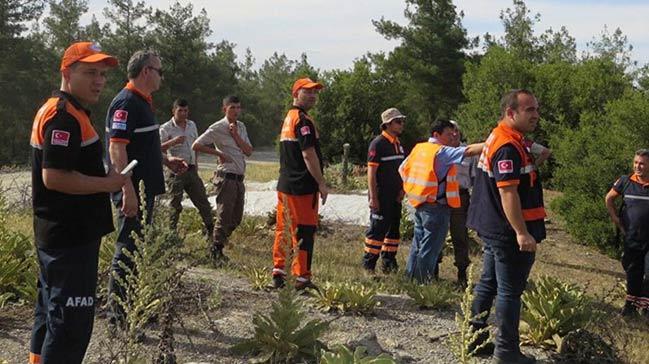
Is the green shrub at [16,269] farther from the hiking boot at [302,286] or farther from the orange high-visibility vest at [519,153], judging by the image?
the orange high-visibility vest at [519,153]

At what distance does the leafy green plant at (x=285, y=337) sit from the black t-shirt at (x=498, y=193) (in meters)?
1.36

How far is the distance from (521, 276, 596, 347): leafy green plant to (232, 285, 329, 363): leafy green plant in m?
1.81

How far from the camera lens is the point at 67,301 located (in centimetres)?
323

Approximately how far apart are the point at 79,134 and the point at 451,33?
30.0m

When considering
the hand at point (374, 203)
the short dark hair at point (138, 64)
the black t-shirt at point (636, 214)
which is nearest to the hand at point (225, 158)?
the hand at point (374, 203)

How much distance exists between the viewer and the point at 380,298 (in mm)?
6152

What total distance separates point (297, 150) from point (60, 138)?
3086mm

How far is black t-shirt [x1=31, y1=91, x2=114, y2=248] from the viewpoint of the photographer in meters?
3.19

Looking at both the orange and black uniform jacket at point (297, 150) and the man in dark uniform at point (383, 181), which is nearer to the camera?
the orange and black uniform jacket at point (297, 150)

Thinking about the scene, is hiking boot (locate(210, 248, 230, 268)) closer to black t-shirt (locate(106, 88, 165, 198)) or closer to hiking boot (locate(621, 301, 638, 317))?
black t-shirt (locate(106, 88, 165, 198))

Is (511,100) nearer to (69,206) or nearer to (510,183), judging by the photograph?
(510,183)

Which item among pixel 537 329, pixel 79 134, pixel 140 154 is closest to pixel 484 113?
pixel 537 329

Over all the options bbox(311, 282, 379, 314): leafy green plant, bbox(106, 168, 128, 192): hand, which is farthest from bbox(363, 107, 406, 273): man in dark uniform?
bbox(106, 168, 128, 192): hand

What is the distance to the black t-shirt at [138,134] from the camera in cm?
441
